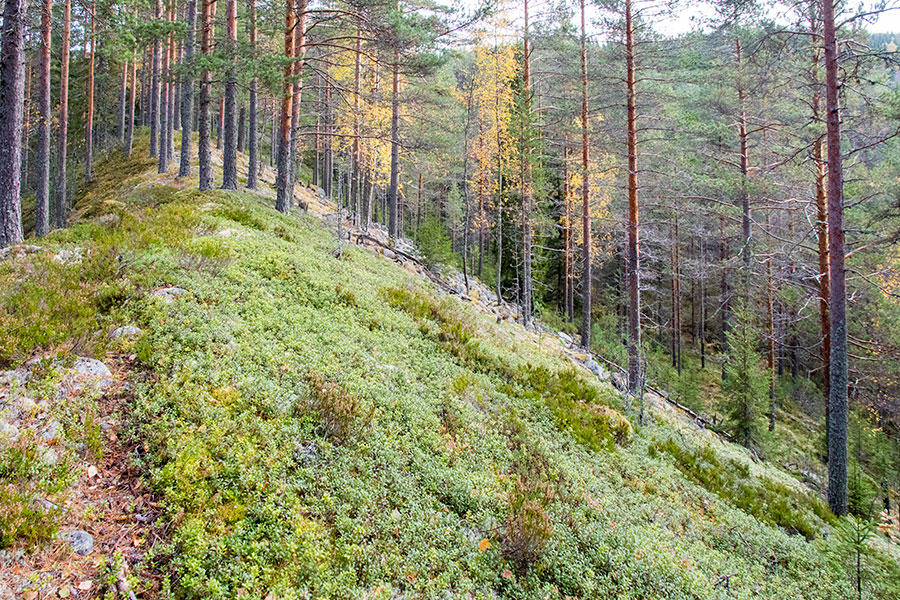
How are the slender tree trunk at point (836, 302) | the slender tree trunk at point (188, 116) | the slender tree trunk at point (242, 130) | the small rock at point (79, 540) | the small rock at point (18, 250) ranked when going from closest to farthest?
the small rock at point (79, 540)
the small rock at point (18, 250)
the slender tree trunk at point (836, 302)
the slender tree trunk at point (188, 116)
the slender tree trunk at point (242, 130)

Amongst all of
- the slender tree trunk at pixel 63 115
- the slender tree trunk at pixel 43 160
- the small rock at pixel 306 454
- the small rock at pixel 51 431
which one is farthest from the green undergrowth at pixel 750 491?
the slender tree trunk at pixel 63 115

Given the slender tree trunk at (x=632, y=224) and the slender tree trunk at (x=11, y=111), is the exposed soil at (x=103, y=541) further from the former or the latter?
the slender tree trunk at (x=632, y=224)

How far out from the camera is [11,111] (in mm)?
8469

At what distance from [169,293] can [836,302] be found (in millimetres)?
12075

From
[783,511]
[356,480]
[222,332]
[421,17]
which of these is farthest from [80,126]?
[783,511]

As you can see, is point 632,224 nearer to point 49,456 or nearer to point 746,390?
point 746,390

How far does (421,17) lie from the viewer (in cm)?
1179

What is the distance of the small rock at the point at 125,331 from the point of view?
4891mm

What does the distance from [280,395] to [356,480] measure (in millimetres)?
1357

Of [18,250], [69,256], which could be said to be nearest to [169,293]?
[69,256]

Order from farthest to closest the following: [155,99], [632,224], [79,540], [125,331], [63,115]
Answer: [155,99] → [63,115] → [632,224] → [125,331] → [79,540]

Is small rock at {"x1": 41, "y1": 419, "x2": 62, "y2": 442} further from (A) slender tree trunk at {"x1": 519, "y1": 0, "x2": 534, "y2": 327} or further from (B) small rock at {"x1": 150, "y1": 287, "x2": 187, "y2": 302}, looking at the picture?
(A) slender tree trunk at {"x1": 519, "y1": 0, "x2": 534, "y2": 327}

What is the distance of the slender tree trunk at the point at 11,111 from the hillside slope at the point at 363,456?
1820mm

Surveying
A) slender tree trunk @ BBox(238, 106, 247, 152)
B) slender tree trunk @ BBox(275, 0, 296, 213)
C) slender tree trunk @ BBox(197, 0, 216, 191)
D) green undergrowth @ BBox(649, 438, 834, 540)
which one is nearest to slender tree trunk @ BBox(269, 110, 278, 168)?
slender tree trunk @ BBox(238, 106, 247, 152)
